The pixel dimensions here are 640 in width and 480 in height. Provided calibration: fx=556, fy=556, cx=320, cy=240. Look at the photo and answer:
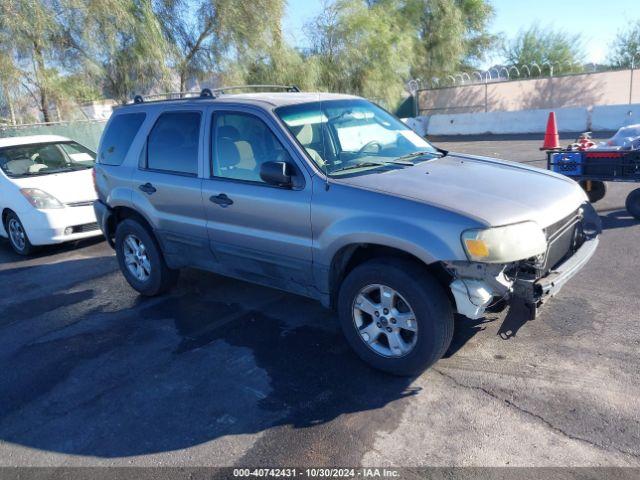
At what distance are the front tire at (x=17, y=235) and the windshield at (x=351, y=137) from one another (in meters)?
5.20

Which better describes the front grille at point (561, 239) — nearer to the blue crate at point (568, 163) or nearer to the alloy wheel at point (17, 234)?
the blue crate at point (568, 163)

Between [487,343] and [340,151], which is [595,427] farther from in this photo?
[340,151]

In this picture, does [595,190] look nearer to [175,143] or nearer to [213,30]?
[175,143]

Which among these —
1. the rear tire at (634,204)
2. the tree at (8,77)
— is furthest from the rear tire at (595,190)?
the tree at (8,77)

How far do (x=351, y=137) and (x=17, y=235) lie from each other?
19.0 feet

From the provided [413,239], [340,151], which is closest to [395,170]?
[340,151]

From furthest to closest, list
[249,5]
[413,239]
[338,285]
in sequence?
[249,5]
[338,285]
[413,239]

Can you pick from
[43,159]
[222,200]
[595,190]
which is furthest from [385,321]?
[43,159]

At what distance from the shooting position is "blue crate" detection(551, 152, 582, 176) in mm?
7539

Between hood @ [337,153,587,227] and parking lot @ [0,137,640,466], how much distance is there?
0.70 meters

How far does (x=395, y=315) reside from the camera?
3.73m

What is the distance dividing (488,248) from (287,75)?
19274mm

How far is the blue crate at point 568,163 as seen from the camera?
7.54 metres

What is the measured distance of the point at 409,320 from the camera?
3.69 meters
